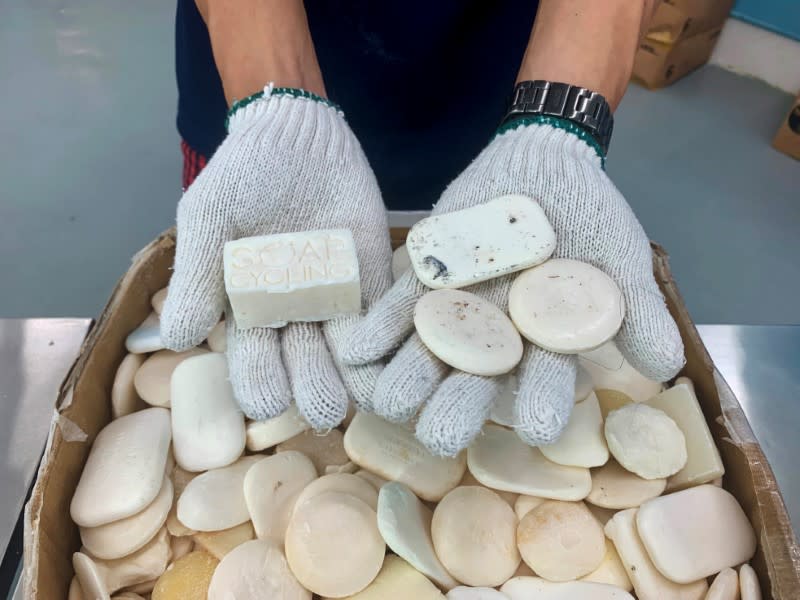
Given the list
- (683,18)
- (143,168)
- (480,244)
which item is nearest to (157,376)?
(480,244)

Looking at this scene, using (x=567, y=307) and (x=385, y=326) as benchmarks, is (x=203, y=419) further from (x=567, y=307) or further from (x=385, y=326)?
(x=567, y=307)

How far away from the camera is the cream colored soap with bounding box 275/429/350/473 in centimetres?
82

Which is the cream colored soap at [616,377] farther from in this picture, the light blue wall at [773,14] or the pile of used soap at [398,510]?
the light blue wall at [773,14]

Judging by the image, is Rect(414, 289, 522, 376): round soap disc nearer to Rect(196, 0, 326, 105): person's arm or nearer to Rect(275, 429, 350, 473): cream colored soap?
Rect(275, 429, 350, 473): cream colored soap

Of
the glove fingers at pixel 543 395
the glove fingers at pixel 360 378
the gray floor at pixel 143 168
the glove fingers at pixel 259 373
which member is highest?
the glove fingers at pixel 543 395

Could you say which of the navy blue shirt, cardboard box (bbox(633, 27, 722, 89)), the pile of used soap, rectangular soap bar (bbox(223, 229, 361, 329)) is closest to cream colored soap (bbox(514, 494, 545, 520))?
the pile of used soap

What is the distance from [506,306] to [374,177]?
290mm

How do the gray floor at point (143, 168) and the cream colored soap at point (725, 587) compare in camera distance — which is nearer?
the cream colored soap at point (725, 587)

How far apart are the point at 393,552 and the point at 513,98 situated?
61 centimetres

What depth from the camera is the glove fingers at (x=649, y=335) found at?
0.64 meters

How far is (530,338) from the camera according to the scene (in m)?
0.66

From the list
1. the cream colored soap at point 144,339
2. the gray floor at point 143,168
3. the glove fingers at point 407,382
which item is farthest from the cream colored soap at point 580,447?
the gray floor at point 143,168

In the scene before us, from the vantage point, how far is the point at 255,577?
673 millimetres

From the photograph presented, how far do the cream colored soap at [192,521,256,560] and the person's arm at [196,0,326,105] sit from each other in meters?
0.57
